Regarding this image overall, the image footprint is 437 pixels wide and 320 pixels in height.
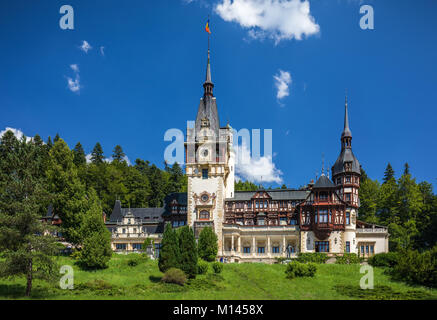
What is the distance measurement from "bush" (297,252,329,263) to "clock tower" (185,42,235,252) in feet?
38.2

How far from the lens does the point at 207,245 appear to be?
53.2 m

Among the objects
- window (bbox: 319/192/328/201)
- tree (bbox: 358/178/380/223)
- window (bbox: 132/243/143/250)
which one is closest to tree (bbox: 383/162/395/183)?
tree (bbox: 358/178/380/223)

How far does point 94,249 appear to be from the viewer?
45.9m

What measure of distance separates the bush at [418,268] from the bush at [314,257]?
43.4ft

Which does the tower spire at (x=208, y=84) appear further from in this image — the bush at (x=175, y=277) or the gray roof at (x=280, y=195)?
the bush at (x=175, y=277)

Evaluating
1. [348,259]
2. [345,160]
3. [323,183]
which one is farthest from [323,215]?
[345,160]

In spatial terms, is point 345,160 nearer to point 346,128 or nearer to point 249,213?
point 346,128

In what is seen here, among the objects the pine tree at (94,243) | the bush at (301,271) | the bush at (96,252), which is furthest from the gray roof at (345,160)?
the bush at (96,252)

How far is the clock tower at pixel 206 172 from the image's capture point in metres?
60.2
